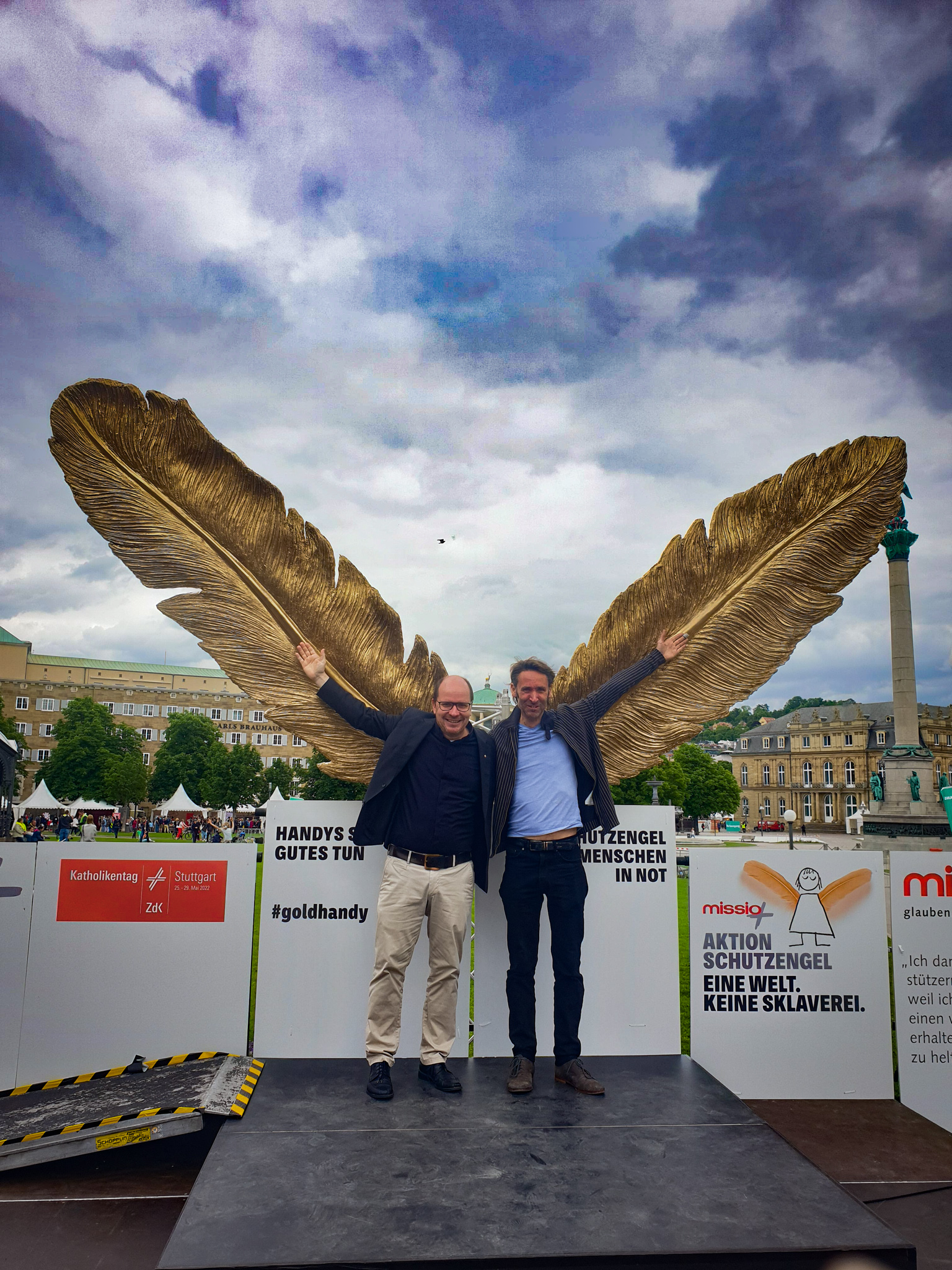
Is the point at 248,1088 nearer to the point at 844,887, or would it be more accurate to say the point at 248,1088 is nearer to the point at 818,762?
the point at 844,887

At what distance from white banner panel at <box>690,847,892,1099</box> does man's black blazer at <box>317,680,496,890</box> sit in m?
1.49

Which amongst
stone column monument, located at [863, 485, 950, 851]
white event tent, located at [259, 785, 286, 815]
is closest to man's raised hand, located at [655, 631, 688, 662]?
white event tent, located at [259, 785, 286, 815]

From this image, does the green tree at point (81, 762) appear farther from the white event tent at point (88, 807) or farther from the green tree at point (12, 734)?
the green tree at point (12, 734)

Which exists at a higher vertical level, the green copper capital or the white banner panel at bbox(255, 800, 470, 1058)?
the green copper capital

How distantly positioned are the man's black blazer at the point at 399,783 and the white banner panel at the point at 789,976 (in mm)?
1490

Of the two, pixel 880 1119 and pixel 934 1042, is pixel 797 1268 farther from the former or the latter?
pixel 934 1042

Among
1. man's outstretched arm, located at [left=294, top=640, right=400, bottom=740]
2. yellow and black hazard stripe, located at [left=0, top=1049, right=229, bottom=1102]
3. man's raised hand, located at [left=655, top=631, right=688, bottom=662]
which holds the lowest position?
yellow and black hazard stripe, located at [left=0, top=1049, right=229, bottom=1102]

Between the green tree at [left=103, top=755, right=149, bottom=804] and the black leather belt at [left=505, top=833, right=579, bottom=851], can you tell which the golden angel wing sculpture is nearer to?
the black leather belt at [left=505, top=833, right=579, bottom=851]

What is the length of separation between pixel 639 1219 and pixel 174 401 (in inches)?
180

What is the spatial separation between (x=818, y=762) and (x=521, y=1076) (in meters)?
76.4

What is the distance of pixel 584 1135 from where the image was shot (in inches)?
130

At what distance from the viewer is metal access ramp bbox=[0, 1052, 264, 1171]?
3.41 m

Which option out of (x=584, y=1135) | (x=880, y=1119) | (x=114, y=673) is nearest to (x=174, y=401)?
(x=584, y=1135)

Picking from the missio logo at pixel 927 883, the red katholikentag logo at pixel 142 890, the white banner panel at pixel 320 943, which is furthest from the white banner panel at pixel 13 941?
the missio logo at pixel 927 883
